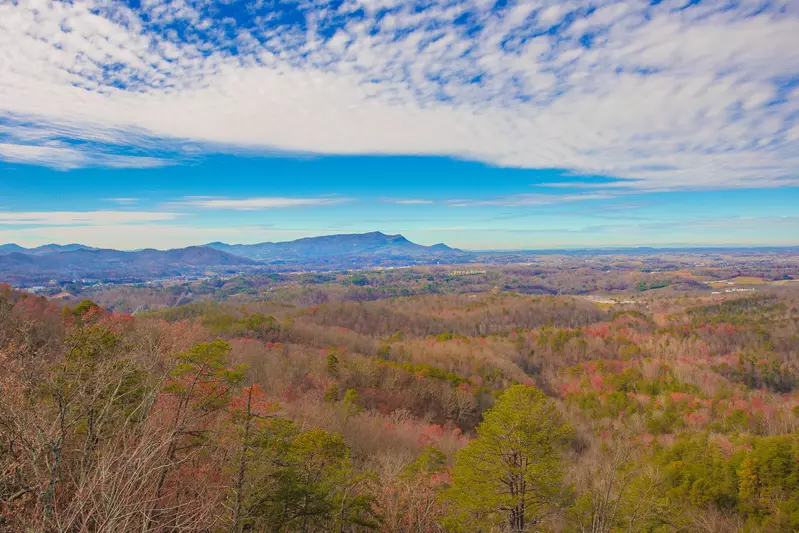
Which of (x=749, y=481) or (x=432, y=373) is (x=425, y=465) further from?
(x=432, y=373)

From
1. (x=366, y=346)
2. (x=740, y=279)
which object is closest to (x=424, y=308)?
(x=366, y=346)

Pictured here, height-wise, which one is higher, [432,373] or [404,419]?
[432,373]

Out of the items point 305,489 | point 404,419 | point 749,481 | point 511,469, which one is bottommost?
point 404,419

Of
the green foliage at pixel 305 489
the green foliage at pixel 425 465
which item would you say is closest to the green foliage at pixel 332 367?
the green foliage at pixel 425 465

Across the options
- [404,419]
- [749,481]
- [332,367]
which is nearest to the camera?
[749,481]

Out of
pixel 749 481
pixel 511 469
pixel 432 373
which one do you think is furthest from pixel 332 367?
pixel 749 481

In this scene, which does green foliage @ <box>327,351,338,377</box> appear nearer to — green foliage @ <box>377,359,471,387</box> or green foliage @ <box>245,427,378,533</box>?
green foliage @ <box>377,359,471,387</box>

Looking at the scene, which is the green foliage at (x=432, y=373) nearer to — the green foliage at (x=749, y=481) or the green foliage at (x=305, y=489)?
the green foliage at (x=749, y=481)

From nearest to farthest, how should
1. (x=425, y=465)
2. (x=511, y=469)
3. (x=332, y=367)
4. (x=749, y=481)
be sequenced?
1. (x=511, y=469)
2. (x=425, y=465)
3. (x=749, y=481)
4. (x=332, y=367)
